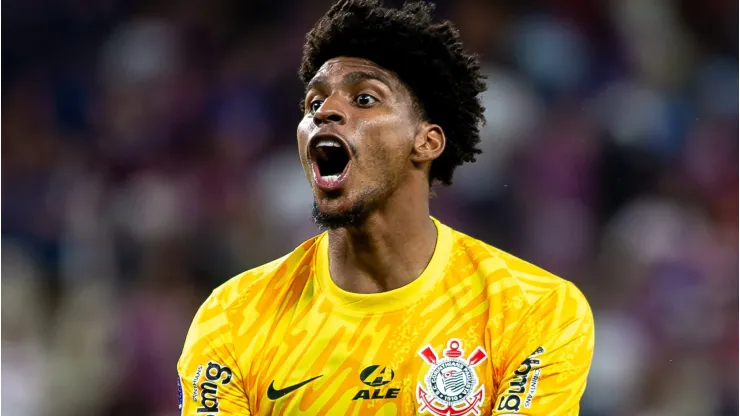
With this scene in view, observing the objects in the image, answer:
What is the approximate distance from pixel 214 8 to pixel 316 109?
4557 millimetres

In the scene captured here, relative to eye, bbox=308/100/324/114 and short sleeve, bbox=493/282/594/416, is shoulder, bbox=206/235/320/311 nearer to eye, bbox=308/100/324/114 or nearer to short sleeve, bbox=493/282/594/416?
eye, bbox=308/100/324/114

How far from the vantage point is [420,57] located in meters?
4.34

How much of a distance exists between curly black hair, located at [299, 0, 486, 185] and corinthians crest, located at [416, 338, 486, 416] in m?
0.83

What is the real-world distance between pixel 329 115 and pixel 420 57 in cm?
49

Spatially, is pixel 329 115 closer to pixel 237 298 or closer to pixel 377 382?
pixel 237 298

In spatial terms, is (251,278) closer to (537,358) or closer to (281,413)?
(281,413)

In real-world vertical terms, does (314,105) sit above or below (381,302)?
above

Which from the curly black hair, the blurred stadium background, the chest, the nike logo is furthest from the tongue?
the blurred stadium background

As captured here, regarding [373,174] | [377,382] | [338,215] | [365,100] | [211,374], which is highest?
[365,100]

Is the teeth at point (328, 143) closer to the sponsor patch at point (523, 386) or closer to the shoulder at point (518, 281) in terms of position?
the shoulder at point (518, 281)

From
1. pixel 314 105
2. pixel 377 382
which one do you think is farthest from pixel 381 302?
pixel 314 105

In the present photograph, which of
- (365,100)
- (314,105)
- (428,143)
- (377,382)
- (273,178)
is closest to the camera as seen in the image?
(377,382)

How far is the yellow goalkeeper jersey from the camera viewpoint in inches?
155

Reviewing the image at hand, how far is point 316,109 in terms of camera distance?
424 cm
